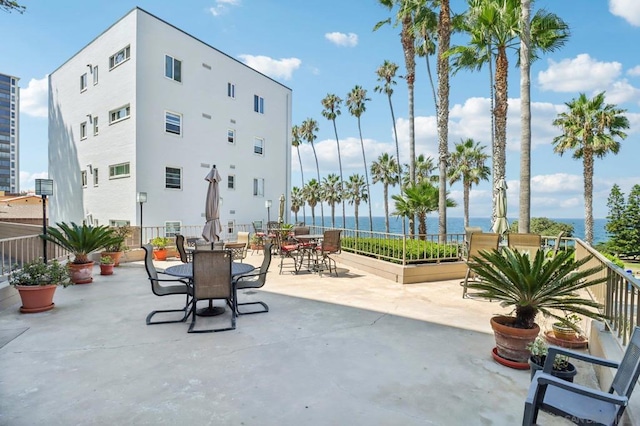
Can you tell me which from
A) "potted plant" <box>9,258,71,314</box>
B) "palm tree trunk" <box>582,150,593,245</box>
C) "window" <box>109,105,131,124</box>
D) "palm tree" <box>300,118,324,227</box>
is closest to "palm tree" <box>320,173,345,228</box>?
"palm tree" <box>300,118,324,227</box>

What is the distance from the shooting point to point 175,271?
4.71 m

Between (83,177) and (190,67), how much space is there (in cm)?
732

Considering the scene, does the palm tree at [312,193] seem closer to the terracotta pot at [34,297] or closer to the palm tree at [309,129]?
the palm tree at [309,129]

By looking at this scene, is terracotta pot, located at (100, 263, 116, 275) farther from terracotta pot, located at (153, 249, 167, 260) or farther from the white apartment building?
the white apartment building

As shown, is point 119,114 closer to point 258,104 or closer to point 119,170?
point 119,170

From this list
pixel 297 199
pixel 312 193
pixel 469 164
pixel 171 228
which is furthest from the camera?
pixel 297 199

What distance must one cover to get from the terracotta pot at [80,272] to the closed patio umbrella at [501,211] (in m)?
9.57

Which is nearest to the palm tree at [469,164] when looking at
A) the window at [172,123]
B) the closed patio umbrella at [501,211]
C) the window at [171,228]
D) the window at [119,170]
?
the closed patio umbrella at [501,211]

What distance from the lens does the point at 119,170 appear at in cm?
1326

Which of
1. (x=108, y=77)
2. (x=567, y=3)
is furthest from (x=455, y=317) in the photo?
(x=108, y=77)

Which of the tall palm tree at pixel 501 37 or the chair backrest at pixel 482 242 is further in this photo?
the tall palm tree at pixel 501 37

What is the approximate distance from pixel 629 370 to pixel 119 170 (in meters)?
15.3

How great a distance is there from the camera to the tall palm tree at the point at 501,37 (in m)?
10.3

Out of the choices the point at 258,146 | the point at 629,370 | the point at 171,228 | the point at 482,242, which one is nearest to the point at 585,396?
the point at 629,370
